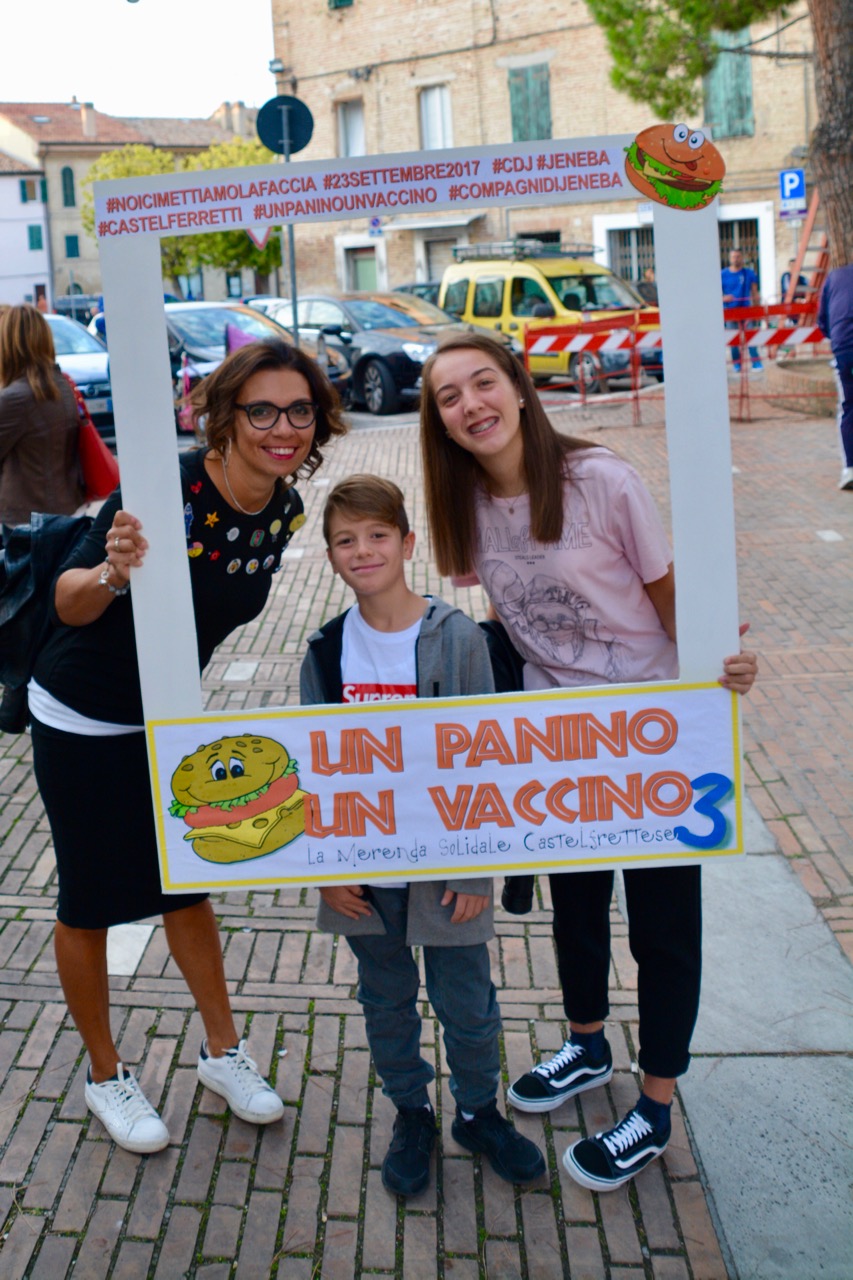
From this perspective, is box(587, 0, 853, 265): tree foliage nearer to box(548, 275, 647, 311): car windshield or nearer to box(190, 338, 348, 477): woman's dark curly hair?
box(548, 275, 647, 311): car windshield

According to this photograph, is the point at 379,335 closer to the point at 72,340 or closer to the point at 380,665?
the point at 72,340

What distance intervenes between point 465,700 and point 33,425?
3435 millimetres

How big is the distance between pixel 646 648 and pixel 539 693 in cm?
31

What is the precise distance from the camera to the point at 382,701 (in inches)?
96.1

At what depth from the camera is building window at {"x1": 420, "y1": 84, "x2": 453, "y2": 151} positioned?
34188mm

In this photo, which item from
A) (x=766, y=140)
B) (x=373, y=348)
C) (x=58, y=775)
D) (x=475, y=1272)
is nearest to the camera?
(x=475, y=1272)

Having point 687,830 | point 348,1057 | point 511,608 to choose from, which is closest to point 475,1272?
point 348,1057

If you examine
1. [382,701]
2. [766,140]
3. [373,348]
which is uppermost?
[766,140]

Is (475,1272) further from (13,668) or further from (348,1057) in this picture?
(13,668)

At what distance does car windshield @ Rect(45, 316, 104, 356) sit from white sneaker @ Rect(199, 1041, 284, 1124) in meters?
11.6

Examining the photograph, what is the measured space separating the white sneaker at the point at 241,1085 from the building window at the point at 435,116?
3402 centimetres

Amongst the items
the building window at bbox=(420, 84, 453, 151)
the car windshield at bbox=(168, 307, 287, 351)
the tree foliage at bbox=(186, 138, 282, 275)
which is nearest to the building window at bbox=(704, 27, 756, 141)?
the building window at bbox=(420, 84, 453, 151)

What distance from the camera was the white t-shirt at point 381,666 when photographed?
2.56 m

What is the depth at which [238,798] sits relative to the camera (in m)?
2.51
